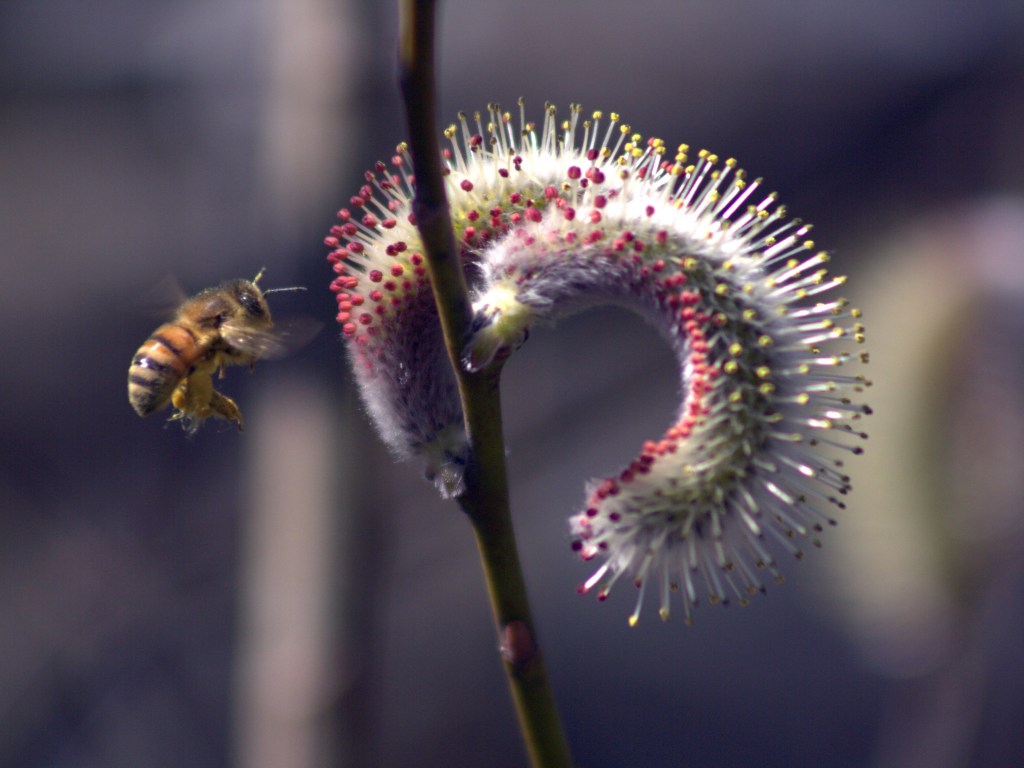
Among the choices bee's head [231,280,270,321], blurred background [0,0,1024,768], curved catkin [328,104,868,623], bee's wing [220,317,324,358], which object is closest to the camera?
curved catkin [328,104,868,623]

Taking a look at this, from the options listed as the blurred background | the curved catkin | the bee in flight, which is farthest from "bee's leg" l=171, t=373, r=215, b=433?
the blurred background

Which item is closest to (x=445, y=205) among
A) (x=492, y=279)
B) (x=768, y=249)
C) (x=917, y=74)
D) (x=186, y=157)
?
(x=492, y=279)

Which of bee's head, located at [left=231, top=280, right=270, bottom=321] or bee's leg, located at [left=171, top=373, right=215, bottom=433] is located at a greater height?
bee's head, located at [left=231, top=280, right=270, bottom=321]

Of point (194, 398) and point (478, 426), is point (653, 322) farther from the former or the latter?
point (194, 398)

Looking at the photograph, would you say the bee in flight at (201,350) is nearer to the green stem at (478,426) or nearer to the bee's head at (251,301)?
the bee's head at (251,301)

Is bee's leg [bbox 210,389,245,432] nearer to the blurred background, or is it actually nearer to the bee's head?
the bee's head

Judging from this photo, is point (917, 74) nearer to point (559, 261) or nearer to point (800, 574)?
point (800, 574)
